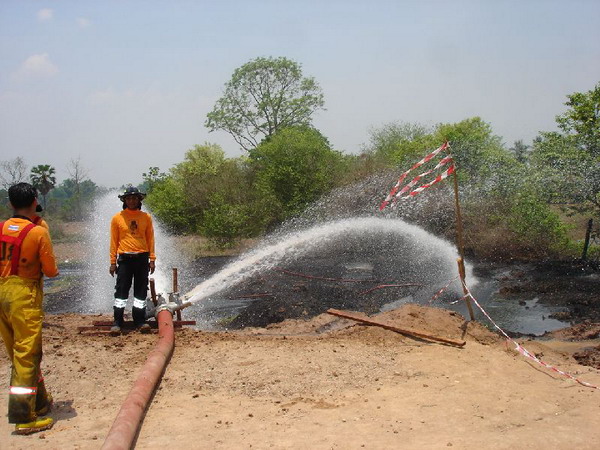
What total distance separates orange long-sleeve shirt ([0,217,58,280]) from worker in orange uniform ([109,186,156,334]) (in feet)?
8.10

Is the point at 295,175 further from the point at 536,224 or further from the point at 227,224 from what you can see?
the point at 536,224

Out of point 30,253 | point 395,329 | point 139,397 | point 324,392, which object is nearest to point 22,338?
point 30,253

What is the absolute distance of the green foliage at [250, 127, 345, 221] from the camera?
28.5 m

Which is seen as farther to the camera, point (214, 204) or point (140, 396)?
point (214, 204)

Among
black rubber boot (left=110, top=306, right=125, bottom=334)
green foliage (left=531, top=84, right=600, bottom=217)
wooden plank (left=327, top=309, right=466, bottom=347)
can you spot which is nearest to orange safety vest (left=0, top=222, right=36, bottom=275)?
black rubber boot (left=110, top=306, right=125, bottom=334)

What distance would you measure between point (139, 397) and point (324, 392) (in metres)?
1.98

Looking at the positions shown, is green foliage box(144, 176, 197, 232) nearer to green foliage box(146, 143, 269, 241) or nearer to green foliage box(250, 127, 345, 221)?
green foliage box(146, 143, 269, 241)

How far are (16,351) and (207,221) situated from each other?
22.8 m

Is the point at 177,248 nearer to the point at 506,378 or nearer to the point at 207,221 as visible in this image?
the point at 207,221

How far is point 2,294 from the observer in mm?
5039

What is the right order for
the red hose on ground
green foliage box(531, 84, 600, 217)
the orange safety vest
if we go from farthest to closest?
green foliage box(531, 84, 600, 217) → the orange safety vest → the red hose on ground

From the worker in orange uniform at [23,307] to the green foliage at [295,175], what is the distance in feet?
75.7

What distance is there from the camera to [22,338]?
197 inches

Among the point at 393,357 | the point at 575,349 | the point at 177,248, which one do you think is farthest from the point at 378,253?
the point at 393,357
